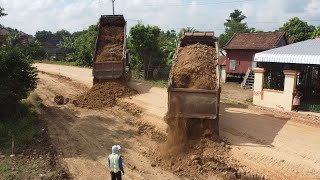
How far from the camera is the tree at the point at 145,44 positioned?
3269 centimetres

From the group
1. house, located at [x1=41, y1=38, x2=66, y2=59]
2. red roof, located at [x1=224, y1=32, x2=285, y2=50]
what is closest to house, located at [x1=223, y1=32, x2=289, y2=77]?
red roof, located at [x1=224, y1=32, x2=285, y2=50]

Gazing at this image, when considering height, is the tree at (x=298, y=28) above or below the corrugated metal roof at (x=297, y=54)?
above

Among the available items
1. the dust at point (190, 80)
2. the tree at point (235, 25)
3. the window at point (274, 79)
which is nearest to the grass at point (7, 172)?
A: the dust at point (190, 80)

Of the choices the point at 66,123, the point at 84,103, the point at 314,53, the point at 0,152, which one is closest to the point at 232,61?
the point at 314,53

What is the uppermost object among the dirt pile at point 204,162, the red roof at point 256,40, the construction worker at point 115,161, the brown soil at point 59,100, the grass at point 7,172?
the red roof at point 256,40

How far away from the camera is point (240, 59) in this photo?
34125 millimetres

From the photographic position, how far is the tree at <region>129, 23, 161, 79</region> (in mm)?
32688

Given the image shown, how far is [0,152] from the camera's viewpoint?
12.7 meters

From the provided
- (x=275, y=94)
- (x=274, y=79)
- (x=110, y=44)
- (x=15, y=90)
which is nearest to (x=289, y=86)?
(x=275, y=94)

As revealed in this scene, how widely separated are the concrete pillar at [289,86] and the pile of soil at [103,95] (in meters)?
8.44

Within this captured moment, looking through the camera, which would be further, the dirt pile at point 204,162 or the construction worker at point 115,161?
the dirt pile at point 204,162

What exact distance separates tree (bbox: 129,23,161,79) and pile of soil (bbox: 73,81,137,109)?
12.2 m

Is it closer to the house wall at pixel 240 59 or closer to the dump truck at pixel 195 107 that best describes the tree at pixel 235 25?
the house wall at pixel 240 59

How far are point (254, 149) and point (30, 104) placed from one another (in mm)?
11717
